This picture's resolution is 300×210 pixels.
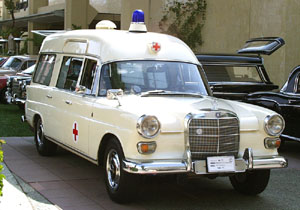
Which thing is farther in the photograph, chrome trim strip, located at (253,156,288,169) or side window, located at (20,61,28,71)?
side window, located at (20,61,28,71)

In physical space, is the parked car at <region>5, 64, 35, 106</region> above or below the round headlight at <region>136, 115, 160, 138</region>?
below

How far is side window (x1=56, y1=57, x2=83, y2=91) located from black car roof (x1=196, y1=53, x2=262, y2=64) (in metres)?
3.69

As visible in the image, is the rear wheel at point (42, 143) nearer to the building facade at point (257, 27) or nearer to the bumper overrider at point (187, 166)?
the bumper overrider at point (187, 166)

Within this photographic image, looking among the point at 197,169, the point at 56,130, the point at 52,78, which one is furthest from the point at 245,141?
the point at 52,78

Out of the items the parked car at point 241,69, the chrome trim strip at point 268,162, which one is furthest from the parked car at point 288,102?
the chrome trim strip at point 268,162

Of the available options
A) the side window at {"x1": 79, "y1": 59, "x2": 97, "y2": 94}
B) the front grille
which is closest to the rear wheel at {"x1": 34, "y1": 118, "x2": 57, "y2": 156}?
the side window at {"x1": 79, "y1": 59, "x2": 97, "y2": 94}

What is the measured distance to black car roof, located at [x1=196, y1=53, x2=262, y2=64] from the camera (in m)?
11.4

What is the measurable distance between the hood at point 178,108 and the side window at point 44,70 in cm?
276

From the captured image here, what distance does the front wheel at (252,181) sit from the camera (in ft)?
22.0

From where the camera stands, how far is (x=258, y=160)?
6230 mm

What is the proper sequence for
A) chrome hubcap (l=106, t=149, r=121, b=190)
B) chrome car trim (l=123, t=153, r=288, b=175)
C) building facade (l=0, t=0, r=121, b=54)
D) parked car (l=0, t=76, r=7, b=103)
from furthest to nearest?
building facade (l=0, t=0, r=121, b=54), parked car (l=0, t=76, r=7, b=103), chrome hubcap (l=106, t=149, r=121, b=190), chrome car trim (l=123, t=153, r=288, b=175)

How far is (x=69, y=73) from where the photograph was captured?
8289mm

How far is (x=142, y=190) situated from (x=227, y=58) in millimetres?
5307

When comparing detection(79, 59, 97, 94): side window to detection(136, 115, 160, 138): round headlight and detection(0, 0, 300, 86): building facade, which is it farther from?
detection(0, 0, 300, 86): building facade
